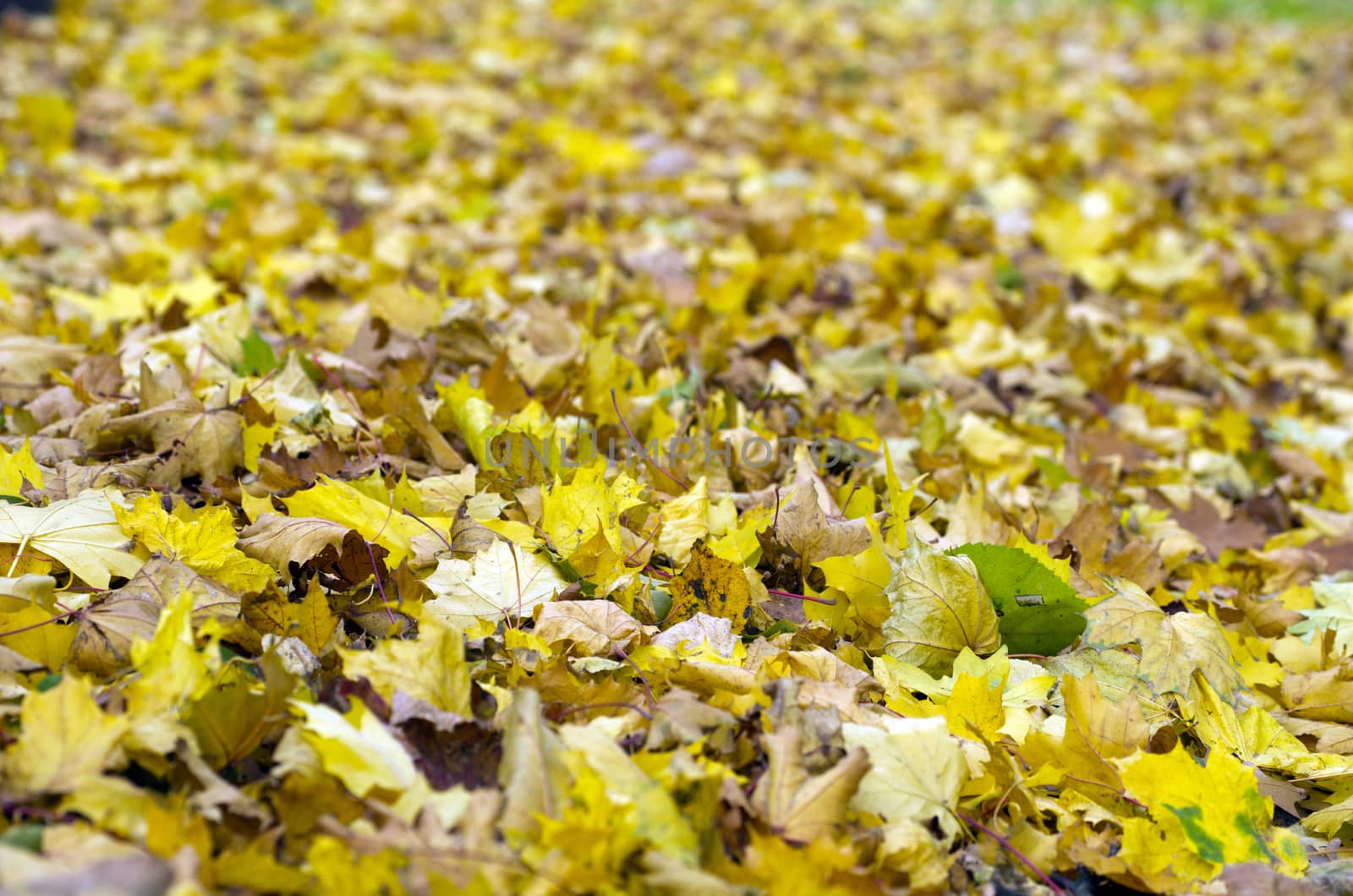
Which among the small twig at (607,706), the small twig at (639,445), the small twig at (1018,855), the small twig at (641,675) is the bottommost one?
the small twig at (1018,855)

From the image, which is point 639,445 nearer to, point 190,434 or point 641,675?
point 641,675

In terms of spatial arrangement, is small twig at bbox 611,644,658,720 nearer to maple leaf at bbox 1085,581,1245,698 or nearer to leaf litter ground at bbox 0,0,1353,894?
leaf litter ground at bbox 0,0,1353,894

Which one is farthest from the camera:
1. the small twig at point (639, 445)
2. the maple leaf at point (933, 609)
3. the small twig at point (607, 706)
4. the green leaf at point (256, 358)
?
the green leaf at point (256, 358)

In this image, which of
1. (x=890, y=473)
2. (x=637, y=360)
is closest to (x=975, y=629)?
(x=890, y=473)

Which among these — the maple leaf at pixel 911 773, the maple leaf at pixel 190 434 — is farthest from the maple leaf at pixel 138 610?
the maple leaf at pixel 911 773

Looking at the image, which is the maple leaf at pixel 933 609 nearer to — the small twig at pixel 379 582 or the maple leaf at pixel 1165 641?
the maple leaf at pixel 1165 641

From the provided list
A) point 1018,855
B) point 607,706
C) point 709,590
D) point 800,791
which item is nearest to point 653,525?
point 709,590
